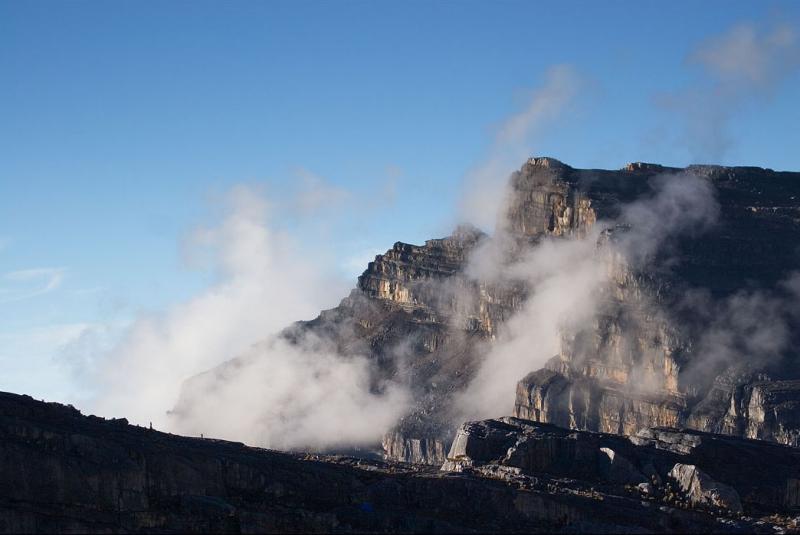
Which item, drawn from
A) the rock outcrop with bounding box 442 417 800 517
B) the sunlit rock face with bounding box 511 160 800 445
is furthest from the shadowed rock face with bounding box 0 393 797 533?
the sunlit rock face with bounding box 511 160 800 445

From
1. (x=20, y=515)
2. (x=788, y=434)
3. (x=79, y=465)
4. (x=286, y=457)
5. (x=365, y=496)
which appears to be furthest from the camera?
(x=788, y=434)

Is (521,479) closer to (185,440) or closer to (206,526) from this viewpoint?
(185,440)

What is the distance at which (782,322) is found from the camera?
18762 centimetres

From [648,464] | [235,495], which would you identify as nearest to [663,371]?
[648,464]

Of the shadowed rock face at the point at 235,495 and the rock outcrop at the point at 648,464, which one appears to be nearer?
the shadowed rock face at the point at 235,495

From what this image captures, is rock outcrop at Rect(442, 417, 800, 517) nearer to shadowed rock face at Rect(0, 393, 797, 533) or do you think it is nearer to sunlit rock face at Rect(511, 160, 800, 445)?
shadowed rock face at Rect(0, 393, 797, 533)

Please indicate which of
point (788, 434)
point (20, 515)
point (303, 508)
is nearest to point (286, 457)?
point (303, 508)

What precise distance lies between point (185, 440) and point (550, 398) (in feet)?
365

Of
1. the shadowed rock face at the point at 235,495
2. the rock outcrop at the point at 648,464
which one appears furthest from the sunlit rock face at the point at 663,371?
the shadowed rock face at the point at 235,495

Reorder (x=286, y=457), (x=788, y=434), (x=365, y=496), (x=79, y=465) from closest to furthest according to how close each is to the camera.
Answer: (x=79, y=465), (x=365, y=496), (x=286, y=457), (x=788, y=434)

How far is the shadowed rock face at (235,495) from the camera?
7106 centimetres

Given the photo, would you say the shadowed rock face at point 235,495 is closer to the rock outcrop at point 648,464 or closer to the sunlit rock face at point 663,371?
the rock outcrop at point 648,464

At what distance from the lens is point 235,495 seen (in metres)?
77.5

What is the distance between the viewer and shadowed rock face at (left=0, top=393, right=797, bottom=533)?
71062 mm
